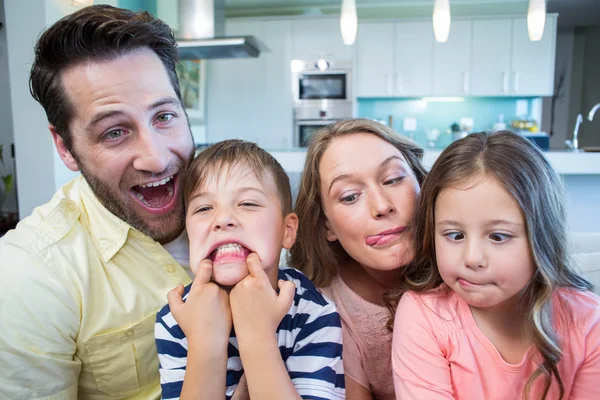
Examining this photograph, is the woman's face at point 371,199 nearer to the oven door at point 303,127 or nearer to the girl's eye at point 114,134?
the girl's eye at point 114,134

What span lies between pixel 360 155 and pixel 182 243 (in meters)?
0.61

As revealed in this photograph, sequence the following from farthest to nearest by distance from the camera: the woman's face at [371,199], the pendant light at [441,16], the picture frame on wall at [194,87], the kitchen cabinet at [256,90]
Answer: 1. the kitchen cabinet at [256,90]
2. the picture frame on wall at [194,87]
3. the pendant light at [441,16]
4. the woman's face at [371,199]

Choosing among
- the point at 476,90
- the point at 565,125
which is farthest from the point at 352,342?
the point at 565,125

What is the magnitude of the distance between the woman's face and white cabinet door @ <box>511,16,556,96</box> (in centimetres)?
532

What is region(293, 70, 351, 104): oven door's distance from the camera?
19.5ft

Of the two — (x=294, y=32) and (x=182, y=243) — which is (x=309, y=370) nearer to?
(x=182, y=243)

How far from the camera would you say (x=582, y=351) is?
967mm

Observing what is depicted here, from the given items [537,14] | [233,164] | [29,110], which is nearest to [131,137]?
[233,164]

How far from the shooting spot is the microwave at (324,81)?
19.5ft

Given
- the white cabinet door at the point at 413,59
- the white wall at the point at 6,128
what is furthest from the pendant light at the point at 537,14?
the white wall at the point at 6,128

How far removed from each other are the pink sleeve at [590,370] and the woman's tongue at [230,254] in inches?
30.3

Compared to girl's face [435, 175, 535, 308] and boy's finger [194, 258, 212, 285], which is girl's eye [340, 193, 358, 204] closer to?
girl's face [435, 175, 535, 308]

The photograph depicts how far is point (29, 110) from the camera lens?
11.1 feet

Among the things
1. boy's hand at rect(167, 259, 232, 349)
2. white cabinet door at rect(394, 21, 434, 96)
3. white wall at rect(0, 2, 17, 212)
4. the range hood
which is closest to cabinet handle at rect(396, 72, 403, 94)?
white cabinet door at rect(394, 21, 434, 96)
